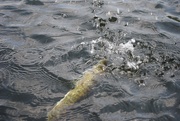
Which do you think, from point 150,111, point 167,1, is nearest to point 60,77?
point 150,111

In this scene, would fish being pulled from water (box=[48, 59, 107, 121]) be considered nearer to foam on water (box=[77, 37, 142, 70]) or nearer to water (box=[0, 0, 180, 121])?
water (box=[0, 0, 180, 121])

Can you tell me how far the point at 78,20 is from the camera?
28.9 ft

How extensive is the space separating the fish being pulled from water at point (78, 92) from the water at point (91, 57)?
4.3 inches

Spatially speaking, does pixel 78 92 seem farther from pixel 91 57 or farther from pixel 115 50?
pixel 115 50

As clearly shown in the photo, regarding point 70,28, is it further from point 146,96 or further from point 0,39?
point 146,96

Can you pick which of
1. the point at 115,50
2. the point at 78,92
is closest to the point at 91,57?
the point at 115,50

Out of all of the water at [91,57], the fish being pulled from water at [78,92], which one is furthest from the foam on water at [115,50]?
the fish being pulled from water at [78,92]

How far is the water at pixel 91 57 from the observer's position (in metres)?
5.14

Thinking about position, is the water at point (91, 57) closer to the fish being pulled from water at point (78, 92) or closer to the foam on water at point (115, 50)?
the foam on water at point (115, 50)

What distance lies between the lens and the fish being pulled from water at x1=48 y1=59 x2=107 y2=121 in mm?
4727

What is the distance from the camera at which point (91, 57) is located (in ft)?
21.9

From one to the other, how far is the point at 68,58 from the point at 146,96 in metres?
2.22

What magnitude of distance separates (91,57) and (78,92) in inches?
64.6

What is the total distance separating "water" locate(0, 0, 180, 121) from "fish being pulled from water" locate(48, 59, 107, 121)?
11cm
